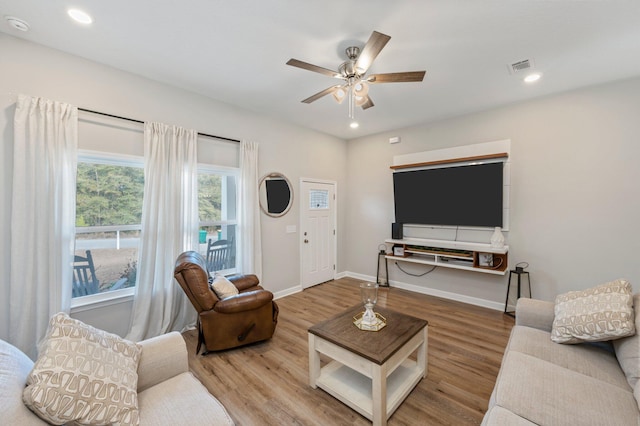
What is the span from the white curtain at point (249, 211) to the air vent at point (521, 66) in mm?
3208

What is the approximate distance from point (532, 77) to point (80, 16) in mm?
4302

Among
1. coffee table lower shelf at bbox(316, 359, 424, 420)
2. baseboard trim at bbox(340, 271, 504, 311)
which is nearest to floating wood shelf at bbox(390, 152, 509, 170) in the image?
baseboard trim at bbox(340, 271, 504, 311)

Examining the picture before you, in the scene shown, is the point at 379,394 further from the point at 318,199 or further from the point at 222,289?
the point at 318,199

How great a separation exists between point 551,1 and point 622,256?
9.75 ft

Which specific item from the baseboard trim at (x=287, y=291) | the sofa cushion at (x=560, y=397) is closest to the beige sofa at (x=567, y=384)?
the sofa cushion at (x=560, y=397)

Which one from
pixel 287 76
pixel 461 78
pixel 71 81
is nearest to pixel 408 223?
pixel 461 78

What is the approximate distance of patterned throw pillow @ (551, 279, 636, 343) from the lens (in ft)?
5.36

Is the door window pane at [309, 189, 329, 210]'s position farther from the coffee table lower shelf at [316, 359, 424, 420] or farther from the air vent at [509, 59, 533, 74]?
the air vent at [509, 59, 533, 74]

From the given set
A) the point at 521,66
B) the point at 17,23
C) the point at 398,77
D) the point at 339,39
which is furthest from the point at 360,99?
the point at 17,23

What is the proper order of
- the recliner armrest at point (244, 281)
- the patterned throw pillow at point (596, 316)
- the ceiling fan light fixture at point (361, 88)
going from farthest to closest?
the recliner armrest at point (244, 281) < the ceiling fan light fixture at point (361, 88) < the patterned throw pillow at point (596, 316)

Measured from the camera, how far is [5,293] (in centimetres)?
220

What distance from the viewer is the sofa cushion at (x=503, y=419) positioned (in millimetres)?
1199

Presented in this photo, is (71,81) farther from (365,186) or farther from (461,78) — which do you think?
(365,186)

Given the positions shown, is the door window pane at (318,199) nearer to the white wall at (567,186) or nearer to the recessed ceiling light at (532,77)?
the white wall at (567,186)
